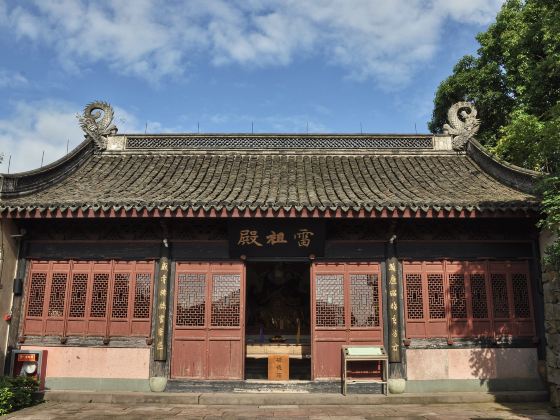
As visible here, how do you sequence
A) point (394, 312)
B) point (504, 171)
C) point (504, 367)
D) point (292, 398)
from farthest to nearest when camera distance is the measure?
point (504, 171) → point (394, 312) → point (504, 367) → point (292, 398)

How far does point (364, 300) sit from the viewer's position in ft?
29.2


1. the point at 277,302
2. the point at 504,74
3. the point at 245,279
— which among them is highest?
the point at 504,74

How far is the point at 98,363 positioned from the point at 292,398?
13.0 feet

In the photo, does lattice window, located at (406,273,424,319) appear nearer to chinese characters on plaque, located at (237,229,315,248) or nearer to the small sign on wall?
chinese characters on plaque, located at (237,229,315,248)

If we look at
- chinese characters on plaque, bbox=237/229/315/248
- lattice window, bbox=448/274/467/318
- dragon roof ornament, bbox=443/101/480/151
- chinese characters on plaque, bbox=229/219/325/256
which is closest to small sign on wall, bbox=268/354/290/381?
chinese characters on plaque, bbox=229/219/325/256

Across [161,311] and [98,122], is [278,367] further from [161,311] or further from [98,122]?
[98,122]

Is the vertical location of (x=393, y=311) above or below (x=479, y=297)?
below

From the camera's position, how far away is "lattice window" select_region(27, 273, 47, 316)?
29.7 feet

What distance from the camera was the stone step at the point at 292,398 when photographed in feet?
26.8

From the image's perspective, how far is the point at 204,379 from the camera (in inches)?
339

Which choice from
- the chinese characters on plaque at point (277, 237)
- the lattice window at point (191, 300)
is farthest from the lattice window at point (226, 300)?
the chinese characters on plaque at point (277, 237)

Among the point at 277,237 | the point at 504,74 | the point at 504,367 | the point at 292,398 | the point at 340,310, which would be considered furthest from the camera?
the point at 504,74

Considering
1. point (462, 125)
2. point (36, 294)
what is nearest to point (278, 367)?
point (36, 294)

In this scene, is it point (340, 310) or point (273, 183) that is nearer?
point (340, 310)
